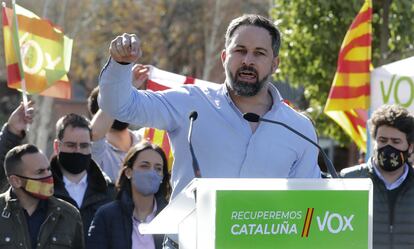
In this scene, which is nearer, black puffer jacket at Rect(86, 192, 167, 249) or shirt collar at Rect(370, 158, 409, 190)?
black puffer jacket at Rect(86, 192, 167, 249)

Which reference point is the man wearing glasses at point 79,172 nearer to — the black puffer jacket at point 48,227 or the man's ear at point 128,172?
the man's ear at point 128,172

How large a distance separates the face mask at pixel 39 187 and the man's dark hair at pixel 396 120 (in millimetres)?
2070

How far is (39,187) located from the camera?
639 cm

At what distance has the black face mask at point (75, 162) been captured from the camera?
7.29 meters

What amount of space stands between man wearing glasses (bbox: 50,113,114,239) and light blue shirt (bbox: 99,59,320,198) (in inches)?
109

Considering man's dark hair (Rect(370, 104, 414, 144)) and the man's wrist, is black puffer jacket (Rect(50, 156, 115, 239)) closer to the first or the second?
the man's wrist

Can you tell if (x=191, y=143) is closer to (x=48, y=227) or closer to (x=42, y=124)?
(x=48, y=227)

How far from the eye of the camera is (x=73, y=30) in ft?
99.9

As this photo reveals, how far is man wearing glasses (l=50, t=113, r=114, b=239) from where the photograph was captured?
23.7 ft

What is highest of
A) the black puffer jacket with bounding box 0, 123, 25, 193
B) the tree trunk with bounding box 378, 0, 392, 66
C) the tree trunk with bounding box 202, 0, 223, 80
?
the tree trunk with bounding box 202, 0, 223, 80

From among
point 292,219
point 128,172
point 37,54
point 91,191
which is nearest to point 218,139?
point 292,219

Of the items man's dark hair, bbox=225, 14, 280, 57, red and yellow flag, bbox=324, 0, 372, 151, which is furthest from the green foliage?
man's dark hair, bbox=225, 14, 280, 57

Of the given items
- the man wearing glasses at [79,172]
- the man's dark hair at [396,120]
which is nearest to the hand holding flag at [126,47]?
the man's dark hair at [396,120]

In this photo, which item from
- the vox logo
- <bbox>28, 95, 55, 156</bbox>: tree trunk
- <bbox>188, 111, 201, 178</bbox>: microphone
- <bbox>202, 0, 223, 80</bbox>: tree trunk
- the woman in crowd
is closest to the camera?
the vox logo
